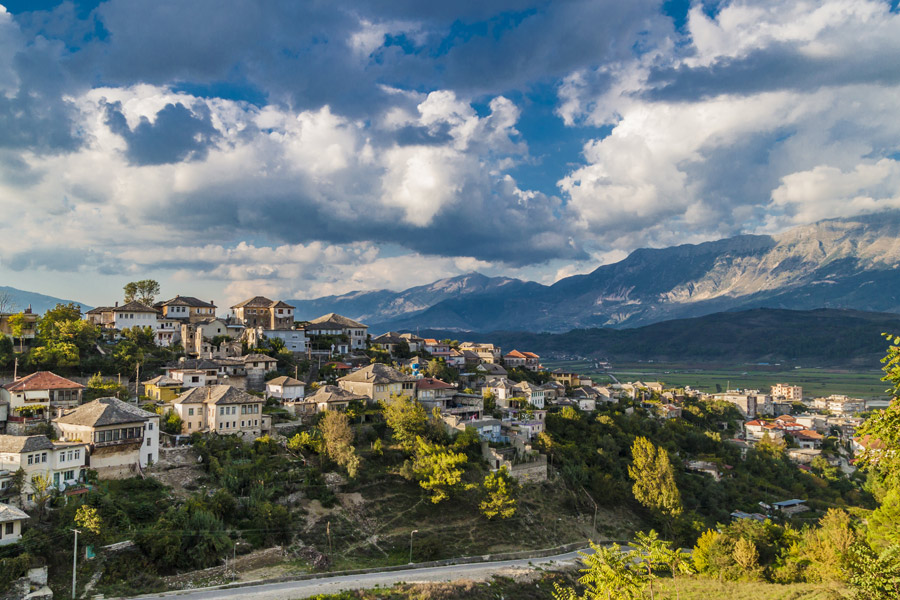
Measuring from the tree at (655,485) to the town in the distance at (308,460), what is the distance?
0.17 meters

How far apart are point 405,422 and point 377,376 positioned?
941 cm

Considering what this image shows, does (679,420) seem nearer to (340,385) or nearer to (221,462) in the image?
(340,385)

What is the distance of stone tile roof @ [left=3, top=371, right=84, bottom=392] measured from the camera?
149 feet

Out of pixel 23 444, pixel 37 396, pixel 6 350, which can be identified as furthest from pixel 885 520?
pixel 6 350

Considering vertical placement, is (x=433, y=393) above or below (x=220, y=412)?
below

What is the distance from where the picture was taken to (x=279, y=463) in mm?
45250

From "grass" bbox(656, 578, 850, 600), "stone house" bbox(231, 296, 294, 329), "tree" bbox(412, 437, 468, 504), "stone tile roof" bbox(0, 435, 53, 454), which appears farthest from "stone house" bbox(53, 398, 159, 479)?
"stone house" bbox(231, 296, 294, 329)

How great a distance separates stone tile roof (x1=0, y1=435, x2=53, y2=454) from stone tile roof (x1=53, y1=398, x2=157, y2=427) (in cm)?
349

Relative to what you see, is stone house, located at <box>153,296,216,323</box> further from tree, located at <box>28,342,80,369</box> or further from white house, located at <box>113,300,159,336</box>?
tree, located at <box>28,342,80,369</box>

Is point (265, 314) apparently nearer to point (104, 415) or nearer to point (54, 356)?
point (54, 356)

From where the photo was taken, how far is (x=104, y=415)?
39656 mm

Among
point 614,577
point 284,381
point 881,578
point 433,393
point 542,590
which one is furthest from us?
point 433,393

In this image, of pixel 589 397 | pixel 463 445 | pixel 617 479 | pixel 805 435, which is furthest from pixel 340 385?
pixel 805 435

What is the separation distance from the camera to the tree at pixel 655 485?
53938 mm
